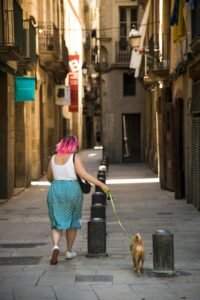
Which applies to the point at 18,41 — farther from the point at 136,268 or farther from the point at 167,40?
the point at 136,268

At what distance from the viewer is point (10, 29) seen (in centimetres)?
1919

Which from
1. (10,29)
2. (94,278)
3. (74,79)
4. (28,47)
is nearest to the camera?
(94,278)

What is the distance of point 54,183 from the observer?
9.54 meters

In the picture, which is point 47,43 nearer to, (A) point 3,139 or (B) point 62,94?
(B) point 62,94

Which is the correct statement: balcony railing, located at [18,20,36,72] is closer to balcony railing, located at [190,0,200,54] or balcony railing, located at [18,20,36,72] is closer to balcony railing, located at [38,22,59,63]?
balcony railing, located at [38,22,59,63]

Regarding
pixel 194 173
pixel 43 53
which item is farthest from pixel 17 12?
pixel 43 53

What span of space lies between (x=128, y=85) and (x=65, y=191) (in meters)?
32.0

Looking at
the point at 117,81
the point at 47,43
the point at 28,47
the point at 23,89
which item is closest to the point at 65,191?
the point at 23,89

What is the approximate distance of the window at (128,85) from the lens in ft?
134

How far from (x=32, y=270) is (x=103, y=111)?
105 ft

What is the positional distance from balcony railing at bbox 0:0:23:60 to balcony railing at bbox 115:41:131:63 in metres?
20.7

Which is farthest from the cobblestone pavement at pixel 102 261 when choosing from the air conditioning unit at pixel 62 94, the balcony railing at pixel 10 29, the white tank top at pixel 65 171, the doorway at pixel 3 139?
the air conditioning unit at pixel 62 94

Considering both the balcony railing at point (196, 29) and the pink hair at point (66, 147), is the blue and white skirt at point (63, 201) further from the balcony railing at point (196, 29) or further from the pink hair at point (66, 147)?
the balcony railing at point (196, 29)

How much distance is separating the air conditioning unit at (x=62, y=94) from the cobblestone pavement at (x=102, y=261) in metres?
19.1
